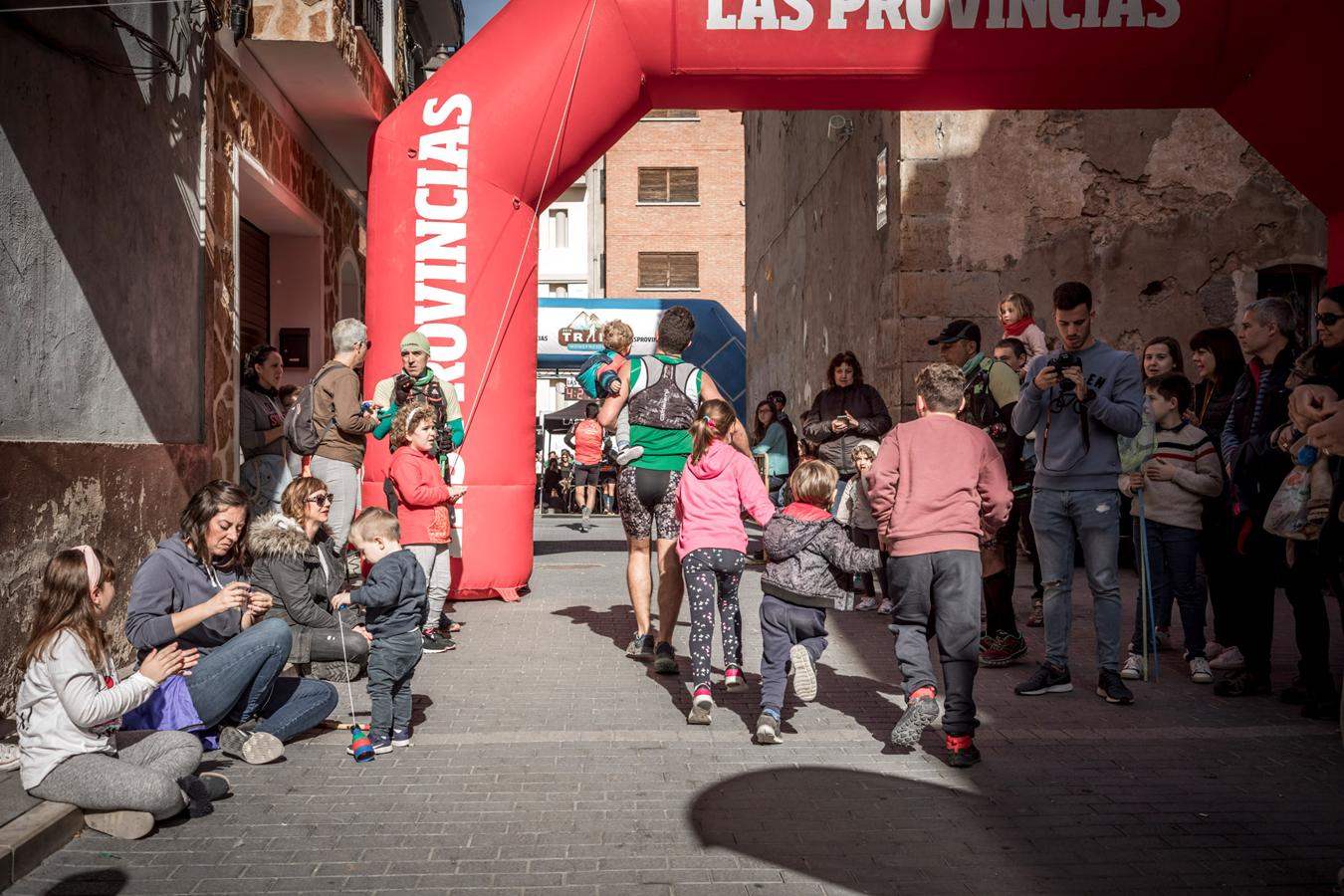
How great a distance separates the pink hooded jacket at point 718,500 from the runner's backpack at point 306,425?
307 centimetres

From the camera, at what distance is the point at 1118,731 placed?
17.9 ft

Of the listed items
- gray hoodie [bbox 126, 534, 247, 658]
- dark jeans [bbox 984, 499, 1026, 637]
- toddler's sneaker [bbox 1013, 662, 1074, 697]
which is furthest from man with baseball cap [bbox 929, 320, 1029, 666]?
gray hoodie [bbox 126, 534, 247, 658]

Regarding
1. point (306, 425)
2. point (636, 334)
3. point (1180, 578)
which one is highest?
point (636, 334)

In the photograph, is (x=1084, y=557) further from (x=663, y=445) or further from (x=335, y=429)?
(x=335, y=429)

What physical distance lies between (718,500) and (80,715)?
3013 millimetres

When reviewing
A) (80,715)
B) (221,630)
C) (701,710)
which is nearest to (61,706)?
(80,715)

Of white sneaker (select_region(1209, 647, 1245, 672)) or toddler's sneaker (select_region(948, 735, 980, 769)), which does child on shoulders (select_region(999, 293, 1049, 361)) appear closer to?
white sneaker (select_region(1209, 647, 1245, 672))

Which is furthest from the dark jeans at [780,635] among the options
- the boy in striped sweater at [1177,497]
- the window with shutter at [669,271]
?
the window with shutter at [669,271]

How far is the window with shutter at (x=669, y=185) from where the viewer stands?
4409cm

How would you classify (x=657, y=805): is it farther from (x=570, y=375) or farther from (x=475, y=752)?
(x=570, y=375)

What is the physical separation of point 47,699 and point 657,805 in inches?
83.3

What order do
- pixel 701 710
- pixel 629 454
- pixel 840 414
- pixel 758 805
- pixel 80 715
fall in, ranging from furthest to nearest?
pixel 840 414, pixel 629 454, pixel 701 710, pixel 758 805, pixel 80 715

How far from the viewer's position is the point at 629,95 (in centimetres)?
904

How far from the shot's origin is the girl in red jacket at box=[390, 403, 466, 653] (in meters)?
6.97
